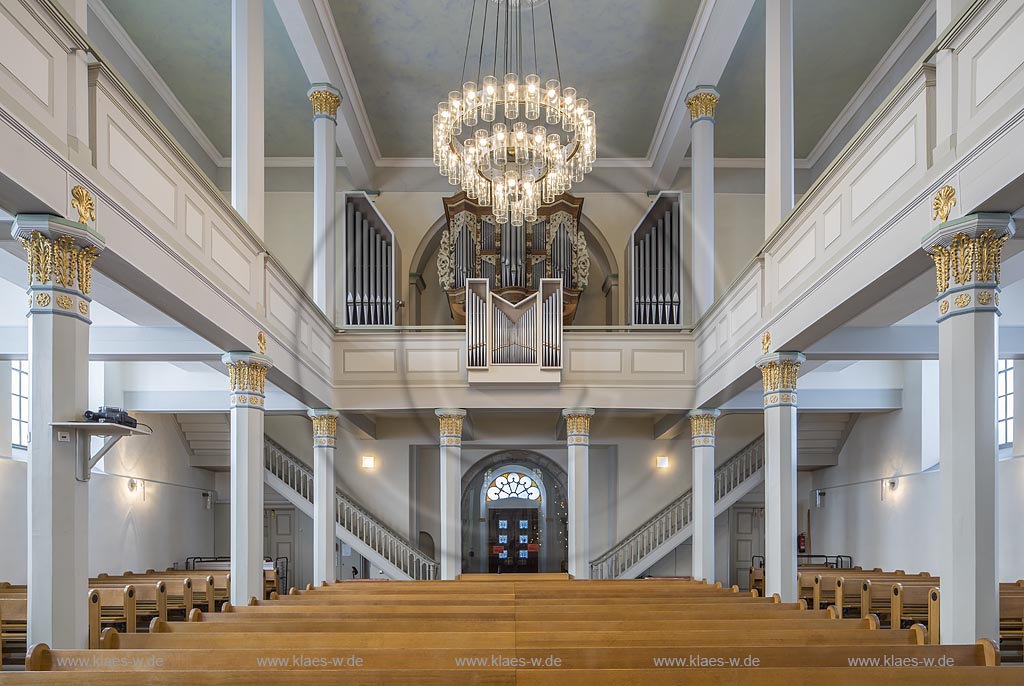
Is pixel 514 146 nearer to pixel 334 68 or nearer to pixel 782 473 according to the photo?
pixel 782 473

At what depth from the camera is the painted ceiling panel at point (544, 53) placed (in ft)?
40.7

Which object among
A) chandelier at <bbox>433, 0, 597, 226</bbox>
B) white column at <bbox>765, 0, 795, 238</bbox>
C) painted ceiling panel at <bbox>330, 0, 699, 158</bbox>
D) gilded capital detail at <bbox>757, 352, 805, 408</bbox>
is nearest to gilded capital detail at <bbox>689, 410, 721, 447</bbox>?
gilded capital detail at <bbox>757, 352, 805, 408</bbox>

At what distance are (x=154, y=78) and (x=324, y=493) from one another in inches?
260

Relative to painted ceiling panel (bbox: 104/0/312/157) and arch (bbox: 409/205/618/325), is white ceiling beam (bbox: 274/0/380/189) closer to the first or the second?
painted ceiling panel (bbox: 104/0/312/157)

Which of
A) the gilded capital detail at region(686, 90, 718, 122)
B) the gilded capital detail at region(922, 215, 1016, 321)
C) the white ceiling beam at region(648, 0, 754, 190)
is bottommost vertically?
the gilded capital detail at region(922, 215, 1016, 321)

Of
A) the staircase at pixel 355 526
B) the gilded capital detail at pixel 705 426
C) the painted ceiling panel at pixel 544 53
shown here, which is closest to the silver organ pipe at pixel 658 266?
the painted ceiling panel at pixel 544 53

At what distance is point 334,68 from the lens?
13242 mm

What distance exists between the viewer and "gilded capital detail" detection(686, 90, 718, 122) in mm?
13555

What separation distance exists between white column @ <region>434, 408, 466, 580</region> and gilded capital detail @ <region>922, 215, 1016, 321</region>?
936 cm

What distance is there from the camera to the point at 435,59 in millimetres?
13844

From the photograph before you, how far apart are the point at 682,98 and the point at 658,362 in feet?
13.3

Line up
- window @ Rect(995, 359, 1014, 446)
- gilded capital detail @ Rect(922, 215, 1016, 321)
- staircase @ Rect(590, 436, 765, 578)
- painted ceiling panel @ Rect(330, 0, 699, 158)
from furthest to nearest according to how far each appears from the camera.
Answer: staircase @ Rect(590, 436, 765, 578)
window @ Rect(995, 359, 1014, 446)
painted ceiling panel @ Rect(330, 0, 699, 158)
gilded capital detail @ Rect(922, 215, 1016, 321)

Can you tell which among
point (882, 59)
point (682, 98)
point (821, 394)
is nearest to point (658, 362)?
point (821, 394)

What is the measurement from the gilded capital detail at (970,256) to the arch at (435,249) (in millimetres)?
12070
